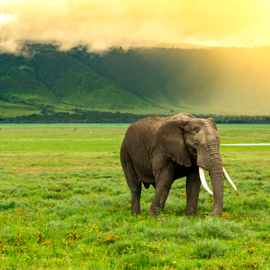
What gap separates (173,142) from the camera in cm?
1078

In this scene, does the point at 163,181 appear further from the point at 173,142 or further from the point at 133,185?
the point at 133,185

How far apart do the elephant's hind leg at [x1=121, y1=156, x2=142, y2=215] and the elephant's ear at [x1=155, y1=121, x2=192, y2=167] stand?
2.11 metres

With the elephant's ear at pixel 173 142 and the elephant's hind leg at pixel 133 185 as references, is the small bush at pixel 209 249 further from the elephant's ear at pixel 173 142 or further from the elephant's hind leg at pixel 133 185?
the elephant's hind leg at pixel 133 185

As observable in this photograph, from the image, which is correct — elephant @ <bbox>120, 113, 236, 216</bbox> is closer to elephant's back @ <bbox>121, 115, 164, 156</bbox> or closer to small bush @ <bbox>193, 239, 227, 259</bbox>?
elephant's back @ <bbox>121, 115, 164, 156</bbox>

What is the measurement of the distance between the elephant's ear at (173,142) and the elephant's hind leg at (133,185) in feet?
6.94

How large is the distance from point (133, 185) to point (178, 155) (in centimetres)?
259

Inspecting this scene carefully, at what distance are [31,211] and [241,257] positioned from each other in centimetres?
754

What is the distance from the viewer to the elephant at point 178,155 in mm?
10094

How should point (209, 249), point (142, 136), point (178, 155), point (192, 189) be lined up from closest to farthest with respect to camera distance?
point (209, 249) → point (178, 155) → point (192, 189) → point (142, 136)

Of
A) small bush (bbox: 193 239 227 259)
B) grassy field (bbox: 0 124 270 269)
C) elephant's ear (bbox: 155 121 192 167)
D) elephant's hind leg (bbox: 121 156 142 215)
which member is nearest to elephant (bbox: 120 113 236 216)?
elephant's ear (bbox: 155 121 192 167)

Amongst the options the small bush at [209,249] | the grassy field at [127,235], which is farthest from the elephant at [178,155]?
the small bush at [209,249]

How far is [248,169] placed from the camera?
86.2 feet

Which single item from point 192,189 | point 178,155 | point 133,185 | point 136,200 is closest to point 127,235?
point 178,155

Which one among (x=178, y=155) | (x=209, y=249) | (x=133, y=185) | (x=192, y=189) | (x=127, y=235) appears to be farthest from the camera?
(x=133, y=185)
